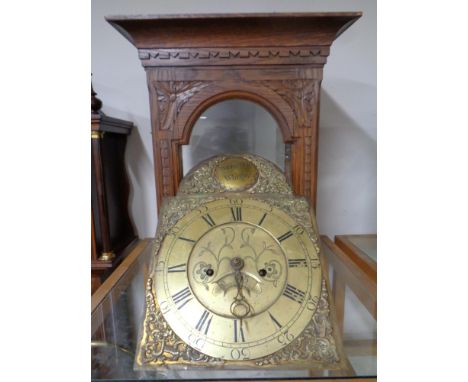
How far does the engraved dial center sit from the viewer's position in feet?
1.98

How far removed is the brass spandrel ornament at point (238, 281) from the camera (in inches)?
21.9

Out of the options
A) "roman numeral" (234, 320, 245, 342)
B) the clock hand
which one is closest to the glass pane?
the clock hand

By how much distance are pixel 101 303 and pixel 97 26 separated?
0.90 metres

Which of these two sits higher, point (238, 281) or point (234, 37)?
point (234, 37)

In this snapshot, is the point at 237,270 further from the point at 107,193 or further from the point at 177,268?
the point at 107,193

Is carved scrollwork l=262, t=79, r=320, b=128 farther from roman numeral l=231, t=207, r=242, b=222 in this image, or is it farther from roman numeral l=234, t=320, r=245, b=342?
roman numeral l=234, t=320, r=245, b=342

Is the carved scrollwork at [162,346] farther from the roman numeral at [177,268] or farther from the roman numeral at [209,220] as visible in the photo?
the roman numeral at [209,220]

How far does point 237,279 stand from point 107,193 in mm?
536

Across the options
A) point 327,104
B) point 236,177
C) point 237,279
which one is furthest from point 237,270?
point 327,104

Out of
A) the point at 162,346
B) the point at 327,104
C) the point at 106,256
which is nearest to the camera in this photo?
the point at 162,346

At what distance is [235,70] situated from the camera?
2.37ft

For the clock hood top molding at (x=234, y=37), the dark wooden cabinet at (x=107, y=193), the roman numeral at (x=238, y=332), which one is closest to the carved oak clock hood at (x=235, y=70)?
the clock hood top molding at (x=234, y=37)

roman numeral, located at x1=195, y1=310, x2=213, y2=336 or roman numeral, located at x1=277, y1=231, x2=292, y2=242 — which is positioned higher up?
roman numeral, located at x1=277, y1=231, x2=292, y2=242

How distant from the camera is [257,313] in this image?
59cm
